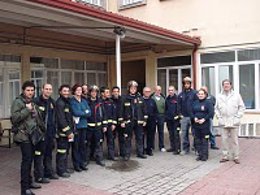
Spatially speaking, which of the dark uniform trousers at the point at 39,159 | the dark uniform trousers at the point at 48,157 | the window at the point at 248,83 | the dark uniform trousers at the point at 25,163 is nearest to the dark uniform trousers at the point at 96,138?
the dark uniform trousers at the point at 48,157

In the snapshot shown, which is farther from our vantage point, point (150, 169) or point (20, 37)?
point (20, 37)

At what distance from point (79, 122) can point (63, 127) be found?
1.98ft

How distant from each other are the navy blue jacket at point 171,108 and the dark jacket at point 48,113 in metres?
3.30

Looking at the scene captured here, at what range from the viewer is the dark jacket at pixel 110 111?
23.6ft

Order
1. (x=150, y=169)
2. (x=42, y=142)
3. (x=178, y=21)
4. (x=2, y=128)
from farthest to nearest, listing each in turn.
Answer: (x=178, y=21) < (x=2, y=128) < (x=150, y=169) < (x=42, y=142)

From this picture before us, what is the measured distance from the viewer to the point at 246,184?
571cm

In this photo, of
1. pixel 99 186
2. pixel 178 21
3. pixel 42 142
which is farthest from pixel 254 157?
pixel 178 21

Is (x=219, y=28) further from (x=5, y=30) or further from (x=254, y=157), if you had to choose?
(x=5, y=30)

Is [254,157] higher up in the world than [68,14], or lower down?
lower down

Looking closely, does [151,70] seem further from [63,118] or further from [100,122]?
[63,118]

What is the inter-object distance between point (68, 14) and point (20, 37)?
3.80 metres

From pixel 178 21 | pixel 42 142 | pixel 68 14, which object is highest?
pixel 178 21

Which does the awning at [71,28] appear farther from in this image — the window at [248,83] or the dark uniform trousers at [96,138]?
the dark uniform trousers at [96,138]

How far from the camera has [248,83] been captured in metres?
11.0
